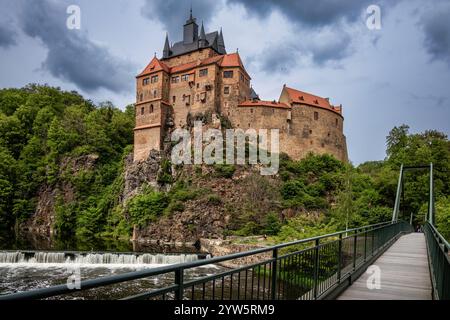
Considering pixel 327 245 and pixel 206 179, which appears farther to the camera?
pixel 206 179

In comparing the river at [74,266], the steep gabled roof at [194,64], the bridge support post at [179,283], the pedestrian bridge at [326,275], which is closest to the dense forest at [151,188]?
the river at [74,266]

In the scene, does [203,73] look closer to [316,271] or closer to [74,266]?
[74,266]

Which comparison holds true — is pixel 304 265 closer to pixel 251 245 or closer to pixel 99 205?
pixel 251 245

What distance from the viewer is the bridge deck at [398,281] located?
718cm

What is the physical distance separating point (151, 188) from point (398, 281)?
42.4 m

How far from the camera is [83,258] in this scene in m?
26.9

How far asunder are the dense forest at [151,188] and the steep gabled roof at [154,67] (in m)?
12.1

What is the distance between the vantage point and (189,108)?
55156mm

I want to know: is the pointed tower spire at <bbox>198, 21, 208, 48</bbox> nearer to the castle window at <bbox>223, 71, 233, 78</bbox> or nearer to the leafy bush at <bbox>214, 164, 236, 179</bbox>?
the castle window at <bbox>223, 71, 233, 78</bbox>

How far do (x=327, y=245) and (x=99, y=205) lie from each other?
4883 centimetres

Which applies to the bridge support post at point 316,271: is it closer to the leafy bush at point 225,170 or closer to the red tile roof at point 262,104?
the leafy bush at point 225,170

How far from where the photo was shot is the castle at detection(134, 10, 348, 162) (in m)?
53.8
